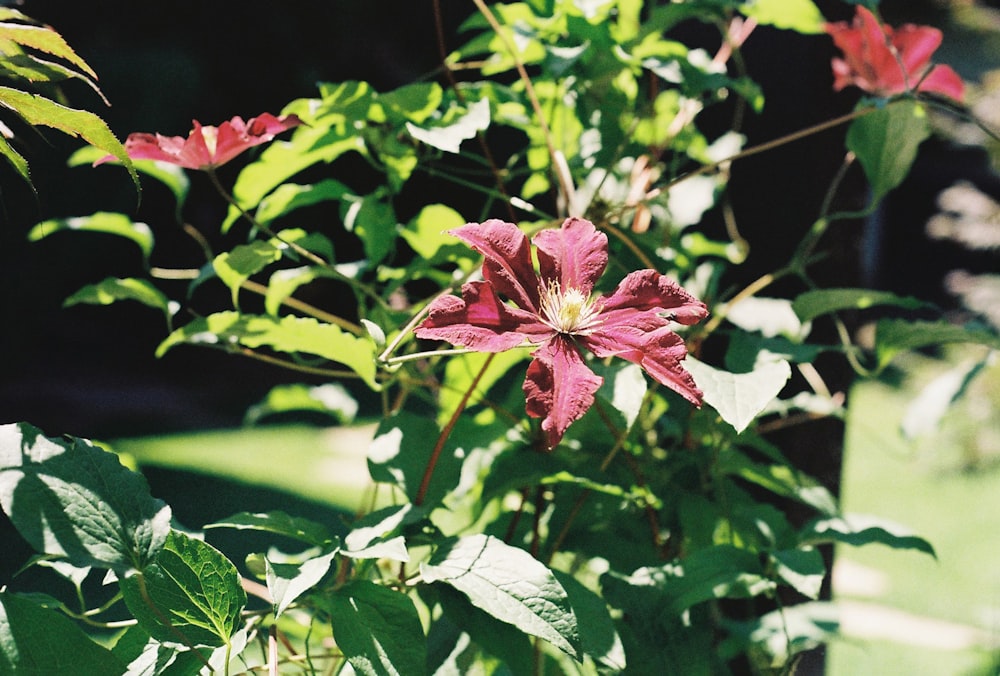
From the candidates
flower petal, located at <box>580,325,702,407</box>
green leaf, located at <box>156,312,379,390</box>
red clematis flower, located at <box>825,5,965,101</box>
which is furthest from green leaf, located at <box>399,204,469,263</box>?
red clematis flower, located at <box>825,5,965,101</box>

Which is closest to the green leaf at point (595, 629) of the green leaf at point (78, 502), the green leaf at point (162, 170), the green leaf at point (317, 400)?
the green leaf at point (78, 502)

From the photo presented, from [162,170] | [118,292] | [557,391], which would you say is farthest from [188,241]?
[557,391]

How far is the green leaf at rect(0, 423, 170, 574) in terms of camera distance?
511mm

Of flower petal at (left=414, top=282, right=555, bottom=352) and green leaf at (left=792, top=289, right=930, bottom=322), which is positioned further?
green leaf at (left=792, top=289, right=930, bottom=322)

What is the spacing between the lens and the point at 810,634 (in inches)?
34.6

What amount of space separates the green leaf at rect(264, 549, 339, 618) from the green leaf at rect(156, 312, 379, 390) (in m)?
0.15

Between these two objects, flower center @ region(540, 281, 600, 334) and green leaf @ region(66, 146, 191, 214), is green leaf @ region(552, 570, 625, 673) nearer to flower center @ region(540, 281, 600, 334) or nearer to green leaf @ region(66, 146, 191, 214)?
flower center @ region(540, 281, 600, 334)

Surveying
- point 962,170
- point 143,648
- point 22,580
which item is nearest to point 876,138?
point 143,648

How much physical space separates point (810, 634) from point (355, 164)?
414cm

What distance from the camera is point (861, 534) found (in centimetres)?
79

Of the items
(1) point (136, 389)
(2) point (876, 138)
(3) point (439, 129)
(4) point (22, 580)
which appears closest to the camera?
(3) point (439, 129)

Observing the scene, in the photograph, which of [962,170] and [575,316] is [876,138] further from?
[962,170]

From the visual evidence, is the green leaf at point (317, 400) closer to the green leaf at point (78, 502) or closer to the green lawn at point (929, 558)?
the green leaf at point (78, 502)

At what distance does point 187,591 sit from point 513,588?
0.64 feet
